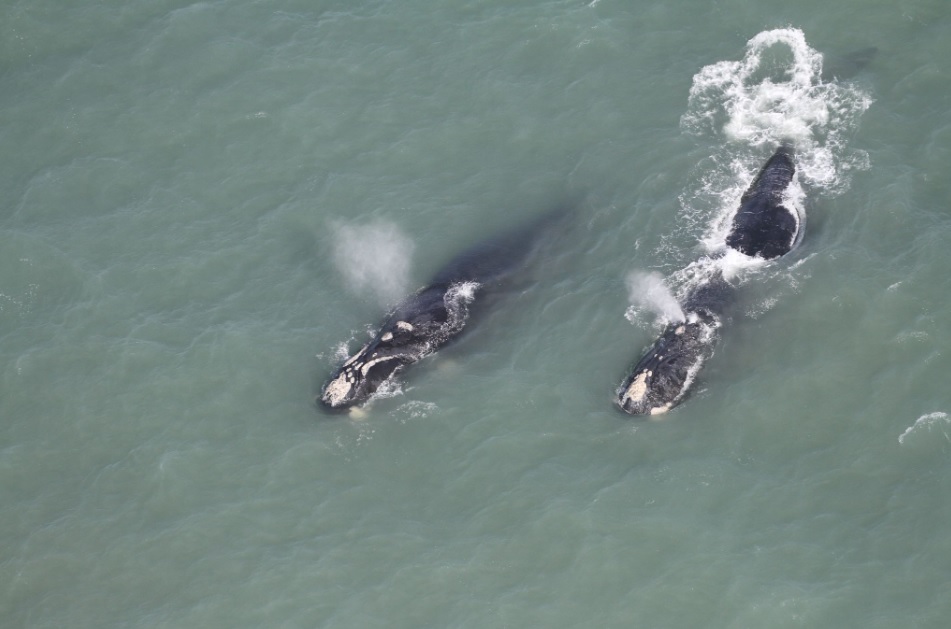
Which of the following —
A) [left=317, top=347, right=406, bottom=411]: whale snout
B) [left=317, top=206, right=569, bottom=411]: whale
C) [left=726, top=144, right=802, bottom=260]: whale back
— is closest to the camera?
[left=317, top=347, right=406, bottom=411]: whale snout

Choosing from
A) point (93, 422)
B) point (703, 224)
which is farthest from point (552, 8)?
point (93, 422)

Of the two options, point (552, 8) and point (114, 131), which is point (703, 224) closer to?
point (552, 8)

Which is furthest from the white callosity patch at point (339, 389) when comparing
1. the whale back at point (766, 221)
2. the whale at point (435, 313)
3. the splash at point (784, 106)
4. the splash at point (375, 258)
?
the splash at point (784, 106)

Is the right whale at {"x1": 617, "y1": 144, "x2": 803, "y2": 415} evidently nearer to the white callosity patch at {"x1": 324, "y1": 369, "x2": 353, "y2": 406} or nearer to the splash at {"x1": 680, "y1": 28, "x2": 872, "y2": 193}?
the splash at {"x1": 680, "y1": 28, "x2": 872, "y2": 193}

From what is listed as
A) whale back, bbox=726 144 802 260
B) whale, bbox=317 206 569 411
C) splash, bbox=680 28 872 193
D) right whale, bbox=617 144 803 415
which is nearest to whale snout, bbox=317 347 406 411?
whale, bbox=317 206 569 411

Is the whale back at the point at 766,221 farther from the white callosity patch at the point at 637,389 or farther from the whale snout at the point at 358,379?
the whale snout at the point at 358,379

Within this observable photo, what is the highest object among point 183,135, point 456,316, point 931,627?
point 183,135

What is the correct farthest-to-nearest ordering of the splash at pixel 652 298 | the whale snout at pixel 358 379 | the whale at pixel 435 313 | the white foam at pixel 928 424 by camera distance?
the splash at pixel 652 298
the whale at pixel 435 313
the whale snout at pixel 358 379
the white foam at pixel 928 424
